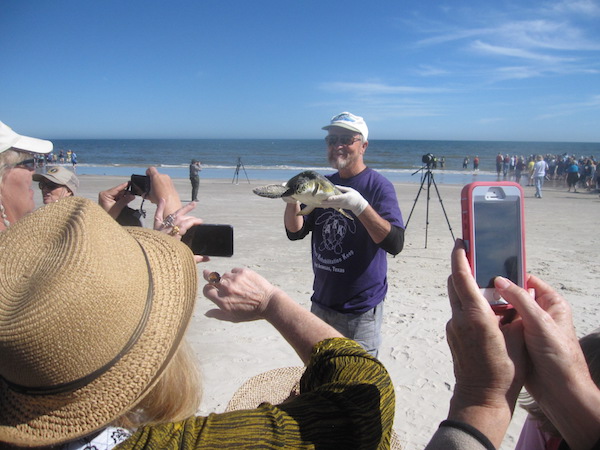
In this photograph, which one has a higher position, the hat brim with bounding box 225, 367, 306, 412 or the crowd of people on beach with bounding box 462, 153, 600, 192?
the crowd of people on beach with bounding box 462, 153, 600, 192

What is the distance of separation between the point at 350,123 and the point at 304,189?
0.93 meters

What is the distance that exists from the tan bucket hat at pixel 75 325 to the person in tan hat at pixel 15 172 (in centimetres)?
180

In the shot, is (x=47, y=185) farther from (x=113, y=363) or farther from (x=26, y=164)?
(x=113, y=363)

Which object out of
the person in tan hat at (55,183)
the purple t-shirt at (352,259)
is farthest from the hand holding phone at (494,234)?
the person in tan hat at (55,183)

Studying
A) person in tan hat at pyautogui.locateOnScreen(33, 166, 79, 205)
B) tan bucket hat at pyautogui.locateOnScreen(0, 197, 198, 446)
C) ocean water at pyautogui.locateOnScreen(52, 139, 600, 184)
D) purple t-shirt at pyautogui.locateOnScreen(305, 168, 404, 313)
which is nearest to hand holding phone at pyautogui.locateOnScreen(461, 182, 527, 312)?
tan bucket hat at pyautogui.locateOnScreen(0, 197, 198, 446)

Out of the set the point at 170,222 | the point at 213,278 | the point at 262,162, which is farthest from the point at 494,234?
the point at 262,162

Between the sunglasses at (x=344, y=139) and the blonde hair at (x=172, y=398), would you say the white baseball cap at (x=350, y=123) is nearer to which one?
the sunglasses at (x=344, y=139)

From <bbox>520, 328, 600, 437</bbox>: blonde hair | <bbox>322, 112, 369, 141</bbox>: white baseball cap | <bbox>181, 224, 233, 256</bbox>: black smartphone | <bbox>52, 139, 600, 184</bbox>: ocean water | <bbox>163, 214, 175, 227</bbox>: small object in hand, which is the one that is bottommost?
<bbox>520, 328, 600, 437</bbox>: blonde hair

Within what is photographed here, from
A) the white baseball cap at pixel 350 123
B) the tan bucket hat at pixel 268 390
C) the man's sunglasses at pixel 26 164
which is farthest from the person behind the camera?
the white baseball cap at pixel 350 123

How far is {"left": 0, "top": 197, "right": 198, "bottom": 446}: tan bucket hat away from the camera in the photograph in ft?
2.76

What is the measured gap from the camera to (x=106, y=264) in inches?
35.5

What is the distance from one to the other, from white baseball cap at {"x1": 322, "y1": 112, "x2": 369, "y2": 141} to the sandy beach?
1.91 m

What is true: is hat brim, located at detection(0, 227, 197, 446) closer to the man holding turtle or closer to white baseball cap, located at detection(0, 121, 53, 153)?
the man holding turtle

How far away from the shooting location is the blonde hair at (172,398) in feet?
3.49
